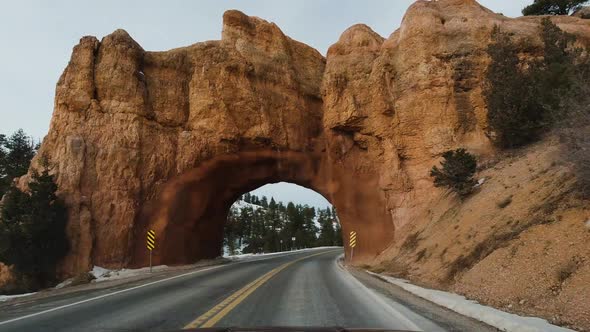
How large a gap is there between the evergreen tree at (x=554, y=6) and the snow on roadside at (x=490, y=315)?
37.1m

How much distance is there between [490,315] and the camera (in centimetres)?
733

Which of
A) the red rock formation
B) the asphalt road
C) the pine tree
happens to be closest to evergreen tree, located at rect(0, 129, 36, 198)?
the pine tree

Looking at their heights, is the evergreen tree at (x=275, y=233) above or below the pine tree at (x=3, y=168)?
below

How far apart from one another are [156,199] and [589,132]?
84.5ft

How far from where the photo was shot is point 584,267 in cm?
773

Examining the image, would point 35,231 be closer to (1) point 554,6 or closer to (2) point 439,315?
(2) point 439,315

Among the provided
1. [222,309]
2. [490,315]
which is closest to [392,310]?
[490,315]

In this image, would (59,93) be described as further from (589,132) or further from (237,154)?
(589,132)

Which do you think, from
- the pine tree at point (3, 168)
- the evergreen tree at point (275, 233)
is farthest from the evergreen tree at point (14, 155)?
the evergreen tree at point (275, 233)

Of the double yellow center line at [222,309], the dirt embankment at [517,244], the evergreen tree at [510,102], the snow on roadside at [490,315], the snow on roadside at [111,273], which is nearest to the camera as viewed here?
the snow on roadside at [490,315]

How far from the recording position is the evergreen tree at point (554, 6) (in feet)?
121

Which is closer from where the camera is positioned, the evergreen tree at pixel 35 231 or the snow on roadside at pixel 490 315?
the snow on roadside at pixel 490 315

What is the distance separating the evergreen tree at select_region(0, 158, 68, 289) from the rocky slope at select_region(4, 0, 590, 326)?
0.95 meters

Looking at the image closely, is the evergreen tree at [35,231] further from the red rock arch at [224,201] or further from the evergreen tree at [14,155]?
the evergreen tree at [14,155]
